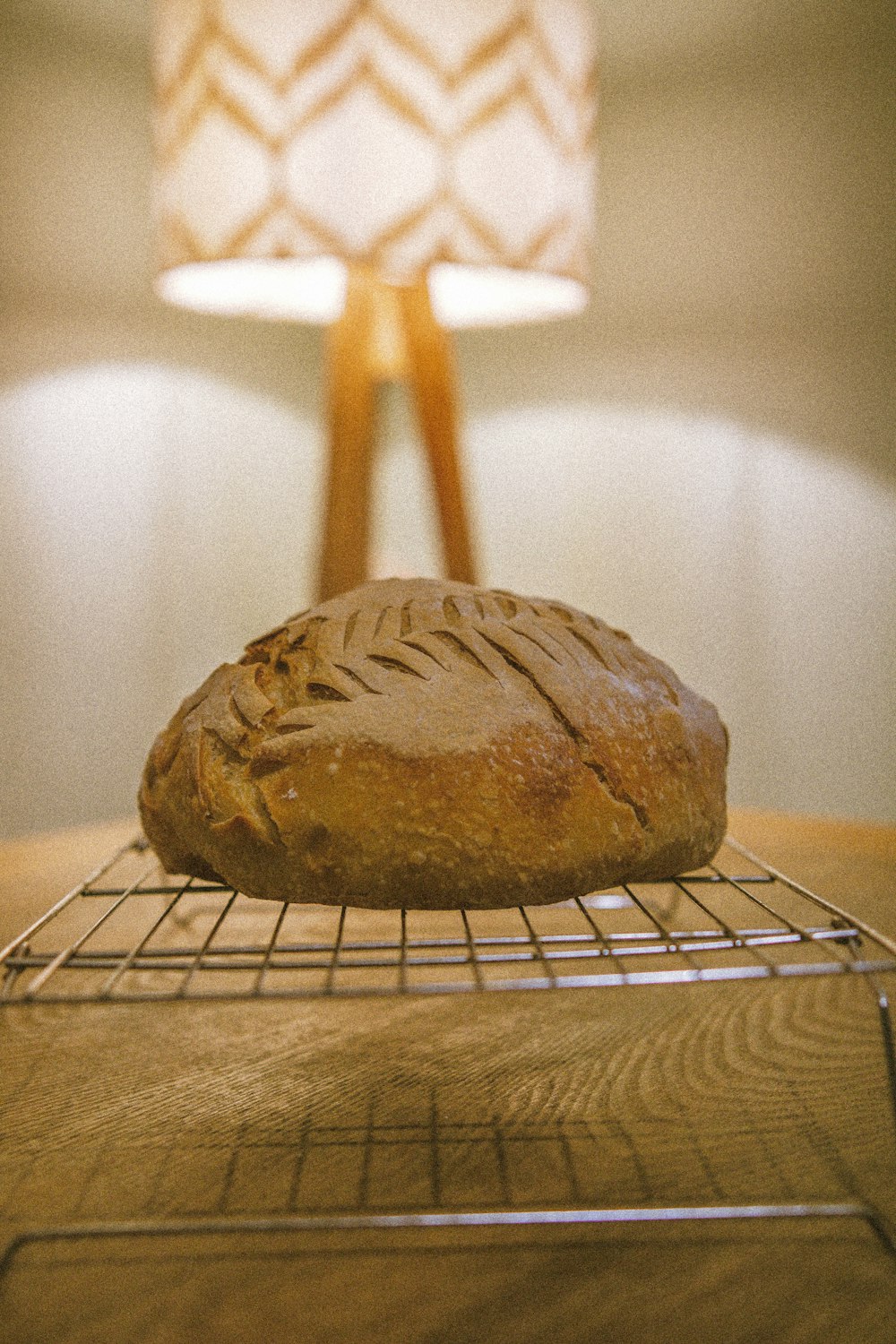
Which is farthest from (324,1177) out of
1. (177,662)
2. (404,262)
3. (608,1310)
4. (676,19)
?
(676,19)

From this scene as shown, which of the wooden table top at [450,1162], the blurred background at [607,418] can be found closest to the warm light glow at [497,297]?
the blurred background at [607,418]

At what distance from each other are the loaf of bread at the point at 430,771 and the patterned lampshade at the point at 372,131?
2.71 ft

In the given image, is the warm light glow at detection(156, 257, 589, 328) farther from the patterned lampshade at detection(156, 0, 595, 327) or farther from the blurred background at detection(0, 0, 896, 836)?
the blurred background at detection(0, 0, 896, 836)

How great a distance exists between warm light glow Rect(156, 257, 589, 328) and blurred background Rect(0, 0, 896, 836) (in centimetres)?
58

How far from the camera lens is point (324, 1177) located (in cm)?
82

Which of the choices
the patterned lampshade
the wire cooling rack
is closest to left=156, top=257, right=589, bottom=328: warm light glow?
the patterned lampshade

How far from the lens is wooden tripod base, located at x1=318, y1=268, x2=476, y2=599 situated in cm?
187

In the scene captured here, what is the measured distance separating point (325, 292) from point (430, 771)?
1.37 m

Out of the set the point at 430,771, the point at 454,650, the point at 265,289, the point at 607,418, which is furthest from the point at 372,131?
the point at 607,418

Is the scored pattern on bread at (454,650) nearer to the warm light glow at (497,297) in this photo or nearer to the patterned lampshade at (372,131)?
the patterned lampshade at (372,131)

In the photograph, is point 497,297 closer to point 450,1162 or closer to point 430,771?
point 430,771

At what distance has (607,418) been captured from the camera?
2670 mm

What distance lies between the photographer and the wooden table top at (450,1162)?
67cm

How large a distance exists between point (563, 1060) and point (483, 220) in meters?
1.15
